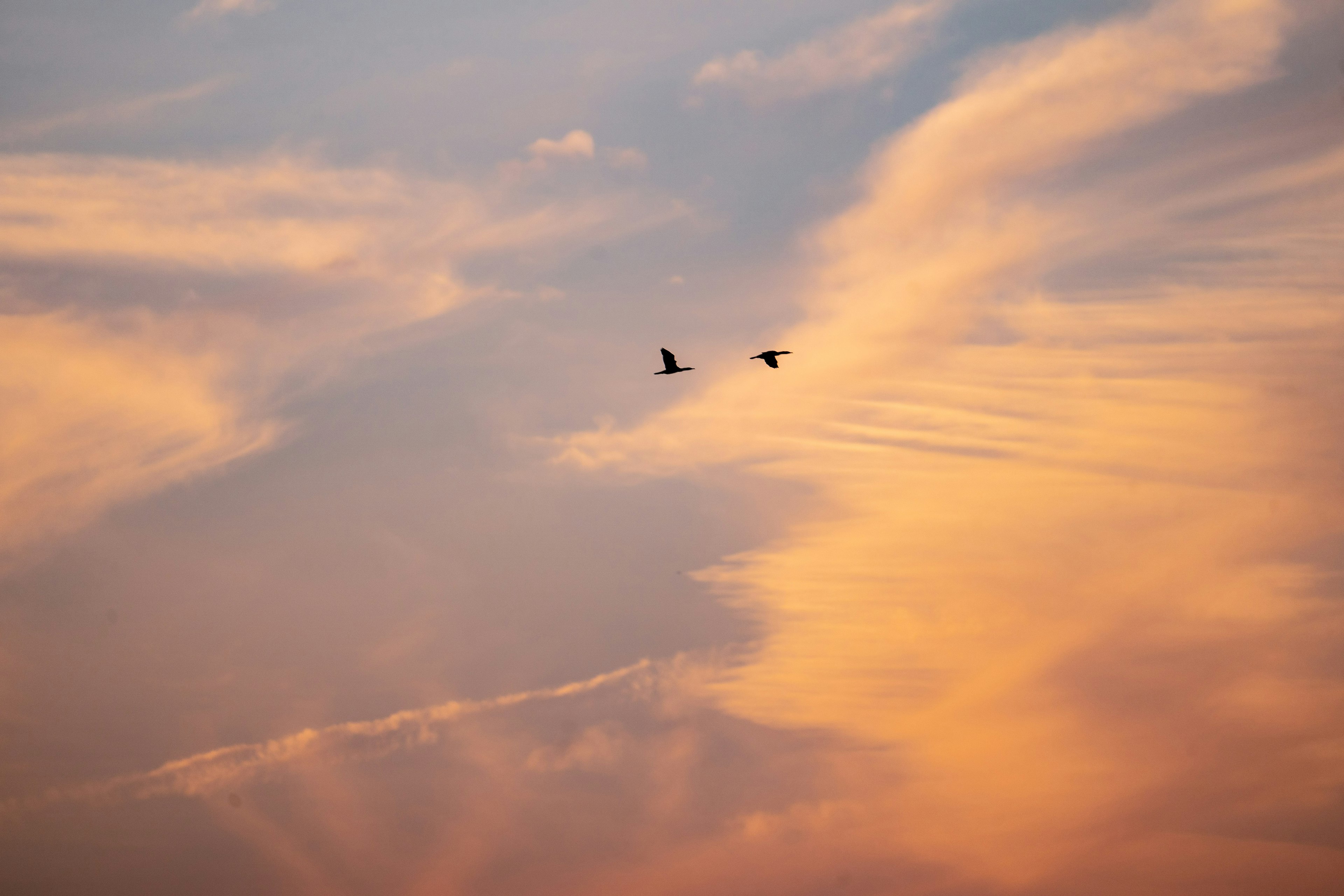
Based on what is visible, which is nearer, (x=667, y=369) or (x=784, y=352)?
(x=784, y=352)

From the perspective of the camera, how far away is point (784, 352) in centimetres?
10344

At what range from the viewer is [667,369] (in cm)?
11262

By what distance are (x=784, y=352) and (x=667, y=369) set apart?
17.7 m
